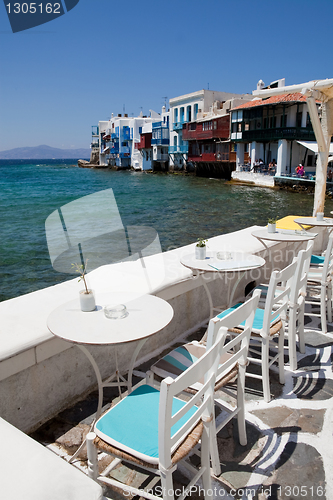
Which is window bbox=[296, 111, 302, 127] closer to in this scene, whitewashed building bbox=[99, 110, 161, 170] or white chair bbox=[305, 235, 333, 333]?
whitewashed building bbox=[99, 110, 161, 170]

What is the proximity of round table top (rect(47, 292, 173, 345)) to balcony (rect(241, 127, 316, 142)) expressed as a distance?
106ft

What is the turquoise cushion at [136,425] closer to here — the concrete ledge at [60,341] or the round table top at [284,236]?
the concrete ledge at [60,341]

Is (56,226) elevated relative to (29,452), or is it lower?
elevated

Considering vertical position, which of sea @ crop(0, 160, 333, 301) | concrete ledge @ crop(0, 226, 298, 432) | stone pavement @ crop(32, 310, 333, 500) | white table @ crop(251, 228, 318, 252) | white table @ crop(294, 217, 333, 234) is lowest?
sea @ crop(0, 160, 333, 301)

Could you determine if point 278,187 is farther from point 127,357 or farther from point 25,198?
point 127,357

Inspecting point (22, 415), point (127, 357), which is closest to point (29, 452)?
point (22, 415)

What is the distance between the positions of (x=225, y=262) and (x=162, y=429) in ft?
6.08

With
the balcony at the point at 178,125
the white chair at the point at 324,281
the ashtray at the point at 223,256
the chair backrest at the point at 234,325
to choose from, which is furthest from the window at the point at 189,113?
the chair backrest at the point at 234,325

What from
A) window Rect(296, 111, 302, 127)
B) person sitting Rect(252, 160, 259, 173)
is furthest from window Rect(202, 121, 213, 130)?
window Rect(296, 111, 302, 127)

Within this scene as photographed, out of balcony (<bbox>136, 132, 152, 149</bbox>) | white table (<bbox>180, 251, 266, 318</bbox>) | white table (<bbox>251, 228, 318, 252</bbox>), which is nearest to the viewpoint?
white table (<bbox>180, 251, 266, 318</bbox>)

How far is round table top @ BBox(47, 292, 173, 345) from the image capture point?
1680 mm

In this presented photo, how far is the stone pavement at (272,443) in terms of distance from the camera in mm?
1688

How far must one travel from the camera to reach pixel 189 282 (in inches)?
121

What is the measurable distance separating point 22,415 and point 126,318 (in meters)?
0.80
